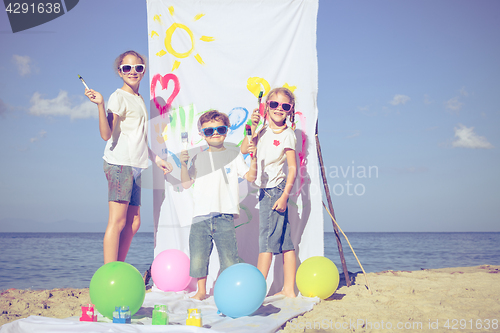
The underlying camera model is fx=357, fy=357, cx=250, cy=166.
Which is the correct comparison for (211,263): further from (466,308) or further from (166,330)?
(466,308)

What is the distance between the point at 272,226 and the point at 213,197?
2.14ft

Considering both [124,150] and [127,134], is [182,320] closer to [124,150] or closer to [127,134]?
[124,150]

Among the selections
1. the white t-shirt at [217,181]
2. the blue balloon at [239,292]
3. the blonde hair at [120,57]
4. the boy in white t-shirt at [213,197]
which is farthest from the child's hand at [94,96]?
the blue balloon at [239,292]

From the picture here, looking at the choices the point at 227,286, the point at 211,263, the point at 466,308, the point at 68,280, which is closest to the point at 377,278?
the point at 466,308

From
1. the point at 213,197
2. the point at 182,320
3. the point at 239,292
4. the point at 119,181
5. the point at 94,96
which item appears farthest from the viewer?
the point at 213,197

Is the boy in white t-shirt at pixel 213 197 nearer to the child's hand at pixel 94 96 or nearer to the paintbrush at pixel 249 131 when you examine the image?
the paintbrush at pixel 249 131

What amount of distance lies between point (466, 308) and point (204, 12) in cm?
396

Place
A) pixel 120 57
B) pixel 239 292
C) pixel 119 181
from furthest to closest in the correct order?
pixel 120 57 < pixel 119 181 < pixel 239 292

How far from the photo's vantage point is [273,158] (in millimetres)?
3518

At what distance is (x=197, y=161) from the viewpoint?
3461mm

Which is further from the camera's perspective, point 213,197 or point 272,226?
point 272,226

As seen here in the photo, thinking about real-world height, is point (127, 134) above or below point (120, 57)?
below

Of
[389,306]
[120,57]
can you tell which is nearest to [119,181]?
[120,57]

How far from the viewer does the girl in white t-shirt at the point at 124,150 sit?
313 centimetres
